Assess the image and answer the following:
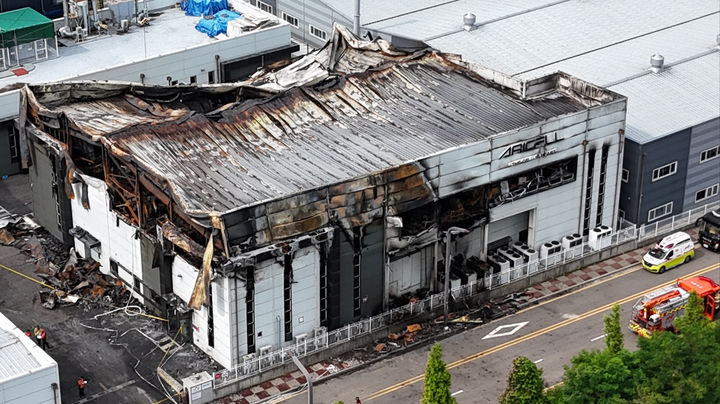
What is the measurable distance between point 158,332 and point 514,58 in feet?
138

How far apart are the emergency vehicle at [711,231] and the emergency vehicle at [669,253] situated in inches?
78.4

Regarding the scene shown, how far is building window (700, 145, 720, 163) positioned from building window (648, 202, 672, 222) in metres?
4.49

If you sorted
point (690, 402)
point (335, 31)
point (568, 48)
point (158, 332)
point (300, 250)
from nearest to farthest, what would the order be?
point (690, 402), point (300, 250), point (158, 332), point (335, 31), point (568, 48)

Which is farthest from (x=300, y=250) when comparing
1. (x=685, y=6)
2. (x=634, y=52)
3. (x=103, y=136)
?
(x=685, y=6)

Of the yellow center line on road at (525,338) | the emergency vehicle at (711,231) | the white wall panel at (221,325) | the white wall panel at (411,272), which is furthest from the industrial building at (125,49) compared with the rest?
the emergency vehicle at (711,231)

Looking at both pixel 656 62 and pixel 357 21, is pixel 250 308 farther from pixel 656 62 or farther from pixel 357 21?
pixel 656 62

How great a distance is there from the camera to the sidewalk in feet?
288

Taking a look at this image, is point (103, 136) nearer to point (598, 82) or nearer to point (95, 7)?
point (95, 7)

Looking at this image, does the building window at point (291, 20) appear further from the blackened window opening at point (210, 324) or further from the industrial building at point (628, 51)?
the blackened window opening at point (210, 324)

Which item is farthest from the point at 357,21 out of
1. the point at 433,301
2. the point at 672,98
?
the point at 433,301

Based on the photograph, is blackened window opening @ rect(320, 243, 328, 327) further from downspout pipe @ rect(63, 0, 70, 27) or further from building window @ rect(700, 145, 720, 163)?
downspout pipe @ rect(63, 0, 70, 27)

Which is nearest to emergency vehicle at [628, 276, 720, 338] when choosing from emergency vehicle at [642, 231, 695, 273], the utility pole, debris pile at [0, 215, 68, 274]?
emergency vehicle at [642, 231, 695, 273]

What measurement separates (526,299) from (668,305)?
10651mm

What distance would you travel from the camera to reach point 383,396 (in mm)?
87750
